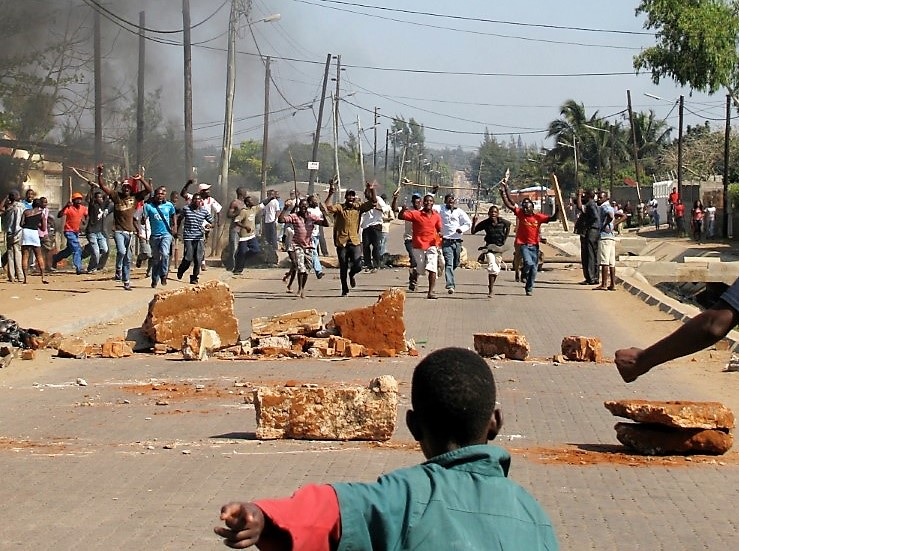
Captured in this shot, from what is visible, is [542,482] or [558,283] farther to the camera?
[558,283]

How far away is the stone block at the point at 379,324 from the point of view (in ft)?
46.8

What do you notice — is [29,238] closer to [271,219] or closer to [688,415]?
[271,219]

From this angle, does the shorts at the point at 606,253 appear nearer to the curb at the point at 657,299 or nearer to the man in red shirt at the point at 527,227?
the curb at the point at 657,299

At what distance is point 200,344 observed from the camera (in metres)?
14.0

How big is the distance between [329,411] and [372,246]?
63.8ft

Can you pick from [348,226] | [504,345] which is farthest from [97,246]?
[504,345]

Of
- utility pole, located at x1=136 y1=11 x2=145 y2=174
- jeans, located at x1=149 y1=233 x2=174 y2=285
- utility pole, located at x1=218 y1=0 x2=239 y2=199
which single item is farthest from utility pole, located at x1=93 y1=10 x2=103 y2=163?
jeans, located at x1=149 y1=233 x2=174 y2=285

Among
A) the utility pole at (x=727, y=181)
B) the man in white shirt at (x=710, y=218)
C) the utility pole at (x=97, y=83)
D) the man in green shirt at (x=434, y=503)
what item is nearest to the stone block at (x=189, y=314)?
the man in green shirt at (x=434, y=503)

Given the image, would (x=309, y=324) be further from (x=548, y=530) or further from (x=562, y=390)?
(x=548, y=530)

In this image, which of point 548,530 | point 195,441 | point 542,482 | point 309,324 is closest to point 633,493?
point 542,482
